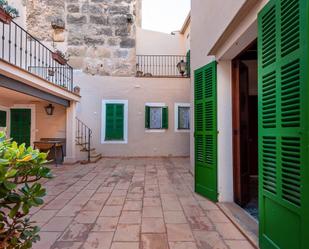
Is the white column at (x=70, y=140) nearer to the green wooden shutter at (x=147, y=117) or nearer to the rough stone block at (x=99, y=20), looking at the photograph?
the green wooden shutter at (x=147, y=117)

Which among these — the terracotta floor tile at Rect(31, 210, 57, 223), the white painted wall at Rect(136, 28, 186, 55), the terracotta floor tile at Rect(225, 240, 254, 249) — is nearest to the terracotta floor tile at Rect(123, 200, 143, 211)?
the terracotta floor tile at Rect(31, 210, 57, 223)

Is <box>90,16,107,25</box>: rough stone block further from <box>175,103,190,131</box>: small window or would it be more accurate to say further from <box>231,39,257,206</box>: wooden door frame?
<box>231,39,257,206</box>: wooden door frame

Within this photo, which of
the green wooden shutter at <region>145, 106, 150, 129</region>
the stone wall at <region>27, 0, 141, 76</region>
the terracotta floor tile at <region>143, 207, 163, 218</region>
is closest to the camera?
the terracotta floor tile at <region>143, 207, 163, 218</region>

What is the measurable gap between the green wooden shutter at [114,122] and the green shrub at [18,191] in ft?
25.9

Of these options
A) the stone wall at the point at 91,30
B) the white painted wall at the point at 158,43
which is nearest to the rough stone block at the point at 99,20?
the stone wall at the point at 91,30

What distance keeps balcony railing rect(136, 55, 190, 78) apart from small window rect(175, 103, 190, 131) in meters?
1.66

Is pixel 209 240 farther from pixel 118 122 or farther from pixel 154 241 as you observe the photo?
pixel 118 122

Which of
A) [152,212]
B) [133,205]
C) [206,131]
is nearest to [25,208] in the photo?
[152,212]

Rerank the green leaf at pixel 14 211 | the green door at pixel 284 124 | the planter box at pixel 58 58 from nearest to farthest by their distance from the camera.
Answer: the green leaf at pixel 14 211
the green door at pixel 284 124
the planter box at pixel 58 58

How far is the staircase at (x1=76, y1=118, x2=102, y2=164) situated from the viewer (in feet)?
27.2

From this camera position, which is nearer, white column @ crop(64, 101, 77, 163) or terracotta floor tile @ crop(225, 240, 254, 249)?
terracotta floor tile @ crop(225, 240, 254, 249)

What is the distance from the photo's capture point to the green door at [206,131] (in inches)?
146

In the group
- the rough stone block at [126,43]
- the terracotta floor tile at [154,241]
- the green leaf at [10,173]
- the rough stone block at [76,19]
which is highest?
the rough stone block at [76,19]

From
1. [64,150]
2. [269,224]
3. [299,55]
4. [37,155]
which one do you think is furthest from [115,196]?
[64,150]
